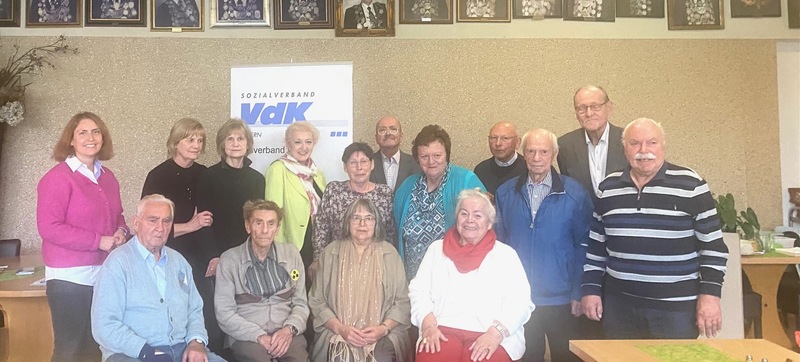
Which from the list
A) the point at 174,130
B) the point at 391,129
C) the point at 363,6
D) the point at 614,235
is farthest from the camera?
the point at 363,6

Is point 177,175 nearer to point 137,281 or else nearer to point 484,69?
point 137,281

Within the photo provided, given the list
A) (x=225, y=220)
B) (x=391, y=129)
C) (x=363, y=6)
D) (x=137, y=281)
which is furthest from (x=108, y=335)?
(x=363, y=6)

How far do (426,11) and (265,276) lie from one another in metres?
2.47

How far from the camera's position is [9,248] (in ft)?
12.4

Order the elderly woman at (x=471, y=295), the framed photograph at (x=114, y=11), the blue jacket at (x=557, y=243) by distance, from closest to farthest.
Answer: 1. the elderly woman at (x=471, y=295)
2. the blue jacket at (x=557, y=243)
3. the framed photograph at (x=114, y=11)

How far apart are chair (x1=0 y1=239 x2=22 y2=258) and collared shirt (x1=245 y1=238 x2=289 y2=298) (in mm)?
2314

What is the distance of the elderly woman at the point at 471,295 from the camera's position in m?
2.36

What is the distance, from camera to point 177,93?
405 centimetres

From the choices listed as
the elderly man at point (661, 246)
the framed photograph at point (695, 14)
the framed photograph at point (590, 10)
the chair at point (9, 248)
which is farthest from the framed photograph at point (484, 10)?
the chair at point (9, 248)

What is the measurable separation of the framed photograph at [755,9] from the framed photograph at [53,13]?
5.12 metres

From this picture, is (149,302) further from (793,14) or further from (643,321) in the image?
(793,14)

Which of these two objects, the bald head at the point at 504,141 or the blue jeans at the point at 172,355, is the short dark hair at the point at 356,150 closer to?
the bald head at the point at 504,141

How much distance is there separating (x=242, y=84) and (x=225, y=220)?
0.98 metres

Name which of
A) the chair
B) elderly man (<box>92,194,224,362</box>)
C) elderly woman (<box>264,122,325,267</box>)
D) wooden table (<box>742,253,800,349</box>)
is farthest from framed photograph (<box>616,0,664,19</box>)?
the chair
